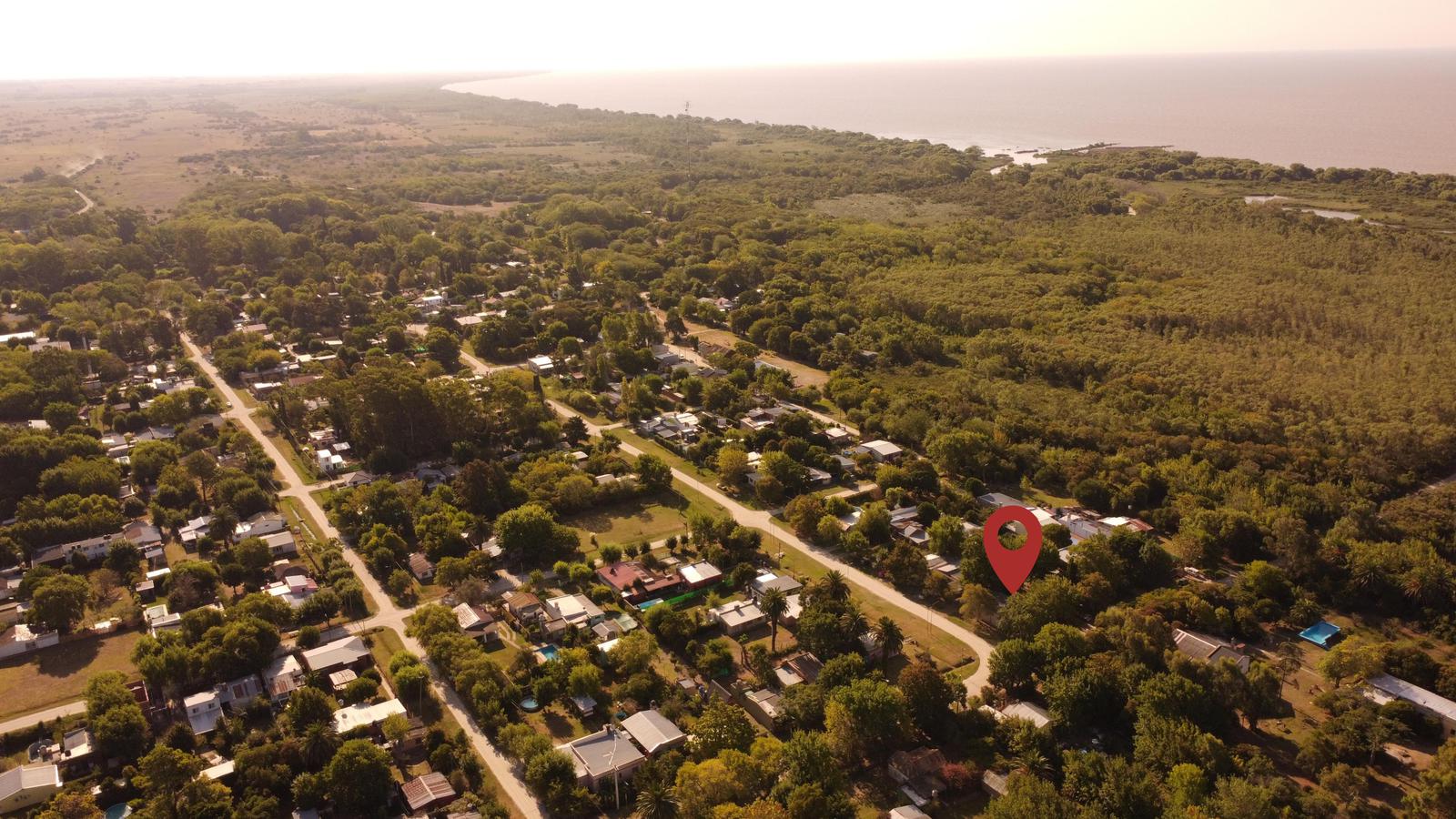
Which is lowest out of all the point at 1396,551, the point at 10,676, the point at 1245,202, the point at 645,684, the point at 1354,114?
the point at 10,676

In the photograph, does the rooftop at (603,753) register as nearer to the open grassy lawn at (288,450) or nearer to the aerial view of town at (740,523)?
the aerial view of town at (740,523)

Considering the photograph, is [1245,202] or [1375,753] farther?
[1245,202]

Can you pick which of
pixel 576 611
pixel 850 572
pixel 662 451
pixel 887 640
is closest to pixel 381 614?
pixel 576 611

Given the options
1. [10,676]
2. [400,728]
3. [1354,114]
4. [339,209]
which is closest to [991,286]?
[400,728]

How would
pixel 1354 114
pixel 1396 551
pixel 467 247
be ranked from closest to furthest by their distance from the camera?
1. pixel 1396 551
2. pixel 467 247
3. pixel 1354 114

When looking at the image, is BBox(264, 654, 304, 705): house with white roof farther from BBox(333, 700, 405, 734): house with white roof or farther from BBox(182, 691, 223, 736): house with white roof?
BBox(333, 700, 405, 734): house with white roof

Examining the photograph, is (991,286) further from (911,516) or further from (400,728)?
(400,728)
